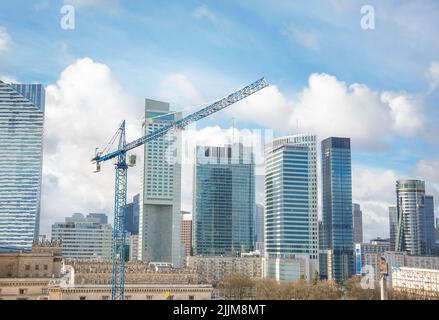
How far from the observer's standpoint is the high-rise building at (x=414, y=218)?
61438 millimetres

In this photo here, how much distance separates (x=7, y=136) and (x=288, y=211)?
964 inches

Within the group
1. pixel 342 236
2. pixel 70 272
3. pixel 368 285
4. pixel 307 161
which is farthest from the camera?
pixel 342 236

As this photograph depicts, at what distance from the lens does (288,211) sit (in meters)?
46.1

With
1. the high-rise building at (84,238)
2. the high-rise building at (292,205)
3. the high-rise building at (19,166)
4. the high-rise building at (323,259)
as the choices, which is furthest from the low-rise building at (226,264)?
the high-rise building at (84,238)

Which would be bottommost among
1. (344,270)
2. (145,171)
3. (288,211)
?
(344,270)

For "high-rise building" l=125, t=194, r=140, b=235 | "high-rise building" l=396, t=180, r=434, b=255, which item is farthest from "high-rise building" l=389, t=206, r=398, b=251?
"high-rise building" l=125, t=194, r=140, b=235

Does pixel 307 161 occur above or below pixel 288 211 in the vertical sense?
above

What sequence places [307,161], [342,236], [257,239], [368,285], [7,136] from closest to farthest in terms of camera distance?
[368,285]
[7,136]
[307,161]
[342,236]
[257,239]

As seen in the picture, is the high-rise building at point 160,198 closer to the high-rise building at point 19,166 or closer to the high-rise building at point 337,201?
the high-rise building at point 19,166

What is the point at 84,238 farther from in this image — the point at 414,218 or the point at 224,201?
the point at 414,218
